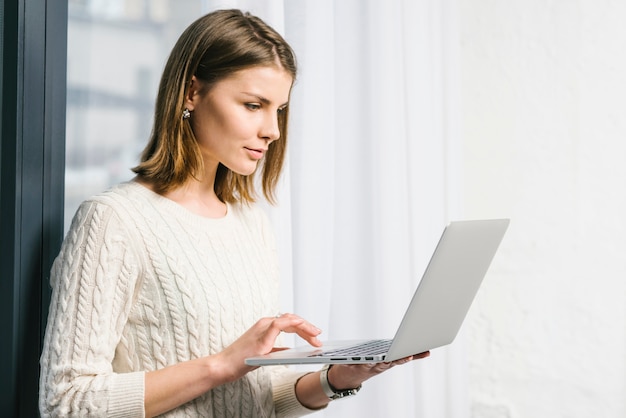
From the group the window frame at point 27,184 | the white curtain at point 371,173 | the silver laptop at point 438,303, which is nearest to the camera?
the silver laptop at point 438,303

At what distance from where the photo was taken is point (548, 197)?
2189 mm

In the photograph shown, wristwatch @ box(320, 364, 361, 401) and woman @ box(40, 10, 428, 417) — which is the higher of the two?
woman @ box(40, 10, 428, 417)

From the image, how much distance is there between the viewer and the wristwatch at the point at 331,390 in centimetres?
117

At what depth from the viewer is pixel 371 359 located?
0.91 meters

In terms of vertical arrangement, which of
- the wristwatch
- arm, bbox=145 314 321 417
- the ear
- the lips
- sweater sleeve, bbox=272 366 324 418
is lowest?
sweater sleeve, bbox=272 366 324 418

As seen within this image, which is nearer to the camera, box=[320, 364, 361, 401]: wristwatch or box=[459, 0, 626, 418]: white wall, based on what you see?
box=[320, 364, 361, 401]: wristwatch

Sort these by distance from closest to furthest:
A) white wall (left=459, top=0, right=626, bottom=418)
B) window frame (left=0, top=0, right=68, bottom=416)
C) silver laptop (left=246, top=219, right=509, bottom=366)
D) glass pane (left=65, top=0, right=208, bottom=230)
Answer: silver laptop (left=246, top=219, right=509, bottom=366)
window frame (left=0, top=0, right=68, bottom=416)
glass pane (left=65, top=0, right=208, bottom=230)
white wall (left=459, top=0, right=626, bottom=418)

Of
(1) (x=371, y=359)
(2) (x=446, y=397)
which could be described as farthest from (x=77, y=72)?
(2) (x=446, y=397)

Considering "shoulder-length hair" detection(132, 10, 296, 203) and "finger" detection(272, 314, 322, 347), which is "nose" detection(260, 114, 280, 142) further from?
"finger" detection(272, 314, 322, 347)

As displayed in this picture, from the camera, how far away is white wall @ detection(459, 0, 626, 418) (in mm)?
2123

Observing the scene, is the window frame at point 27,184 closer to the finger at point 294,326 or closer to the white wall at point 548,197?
the finger at point 294,326

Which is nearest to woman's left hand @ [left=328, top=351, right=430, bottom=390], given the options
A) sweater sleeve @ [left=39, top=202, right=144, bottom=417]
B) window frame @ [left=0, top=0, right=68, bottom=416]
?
sweater sleeve @ [left=39, top=202, right=144, bottom=417]

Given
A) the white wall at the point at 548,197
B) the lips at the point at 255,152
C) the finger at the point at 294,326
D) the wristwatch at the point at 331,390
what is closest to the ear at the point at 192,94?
the lips at the point at 255,152

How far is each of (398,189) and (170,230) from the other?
0.91 meters
